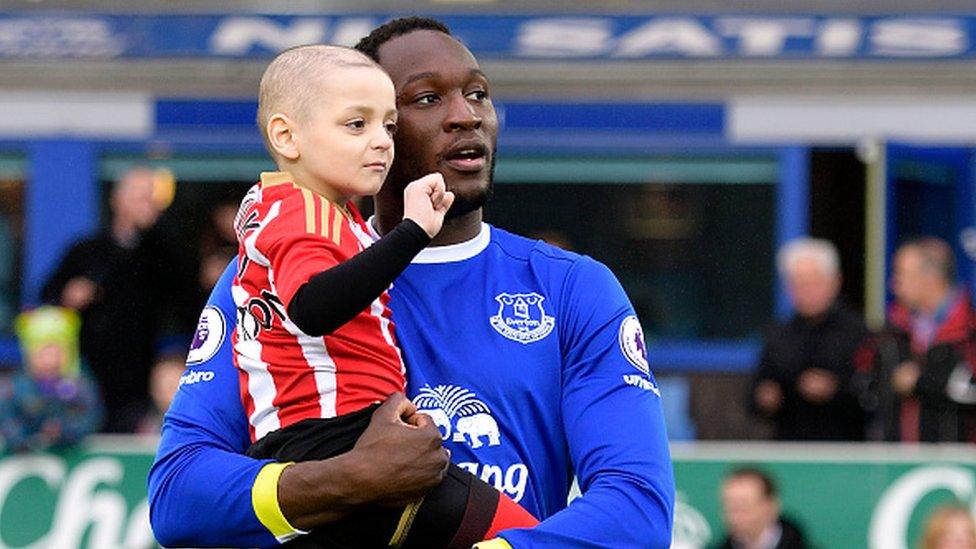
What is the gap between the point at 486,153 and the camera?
3404mm

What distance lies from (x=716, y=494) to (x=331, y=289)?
5.95 m

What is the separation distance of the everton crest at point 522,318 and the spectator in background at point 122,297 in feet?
24.0

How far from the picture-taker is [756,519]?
28.3 ft

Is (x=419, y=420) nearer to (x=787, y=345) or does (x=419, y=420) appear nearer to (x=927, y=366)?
(x=787, y=345)

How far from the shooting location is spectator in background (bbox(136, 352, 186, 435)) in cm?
1016

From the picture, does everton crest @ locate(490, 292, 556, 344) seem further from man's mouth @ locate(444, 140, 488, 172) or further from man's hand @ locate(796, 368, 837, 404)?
man's hand @ locate(796, 368, 837, 404)

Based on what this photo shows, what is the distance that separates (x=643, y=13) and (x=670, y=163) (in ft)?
2.76

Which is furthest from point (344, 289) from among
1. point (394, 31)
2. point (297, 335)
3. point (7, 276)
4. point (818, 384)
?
point (7, 276)

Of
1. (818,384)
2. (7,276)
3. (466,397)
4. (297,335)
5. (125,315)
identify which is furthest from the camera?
(7,276)

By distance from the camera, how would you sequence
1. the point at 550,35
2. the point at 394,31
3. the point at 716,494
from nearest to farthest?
the point at 394,31 → the point at 716,494 → the point at 550,35

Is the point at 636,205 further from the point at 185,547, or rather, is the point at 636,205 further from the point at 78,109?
the point at 185,547

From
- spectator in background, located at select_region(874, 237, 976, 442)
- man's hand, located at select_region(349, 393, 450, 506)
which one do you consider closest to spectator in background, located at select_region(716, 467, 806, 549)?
spectator in background, located at select_region(874, 237, 976, 442)

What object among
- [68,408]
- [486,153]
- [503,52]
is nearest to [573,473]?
[486,153]

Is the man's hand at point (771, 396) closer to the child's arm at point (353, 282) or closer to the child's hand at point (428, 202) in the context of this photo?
the child's hand at point (428, 202)
